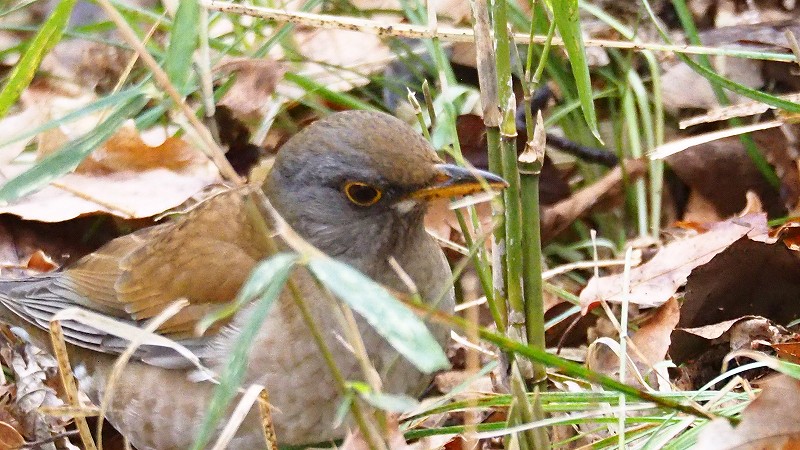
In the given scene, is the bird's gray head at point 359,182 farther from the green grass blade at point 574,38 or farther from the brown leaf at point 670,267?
the brown leaf at point 670,267

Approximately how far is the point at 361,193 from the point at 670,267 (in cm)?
113

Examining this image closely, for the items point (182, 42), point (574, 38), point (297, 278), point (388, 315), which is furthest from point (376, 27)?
point (388, 315)

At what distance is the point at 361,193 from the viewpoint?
3.02 meters

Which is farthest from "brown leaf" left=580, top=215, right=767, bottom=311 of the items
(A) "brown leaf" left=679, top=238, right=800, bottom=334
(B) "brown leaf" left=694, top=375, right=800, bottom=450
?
(B) "brown leaf" left=694, top=375, right=800, bottom=450

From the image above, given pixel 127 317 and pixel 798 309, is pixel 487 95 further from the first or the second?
pixel 127 317

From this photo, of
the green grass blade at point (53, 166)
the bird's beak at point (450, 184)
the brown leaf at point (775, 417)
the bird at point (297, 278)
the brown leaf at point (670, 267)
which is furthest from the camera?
the brown leaf at point (670, 267)

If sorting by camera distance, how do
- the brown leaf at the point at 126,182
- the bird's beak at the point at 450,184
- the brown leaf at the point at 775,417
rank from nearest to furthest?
the brown leaf at the point at 775,417
the bird's beak at the point at 450,184
the brown leaf at the point at 126,182

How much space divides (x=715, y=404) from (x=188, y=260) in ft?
5.25

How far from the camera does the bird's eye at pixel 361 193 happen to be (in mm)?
2996

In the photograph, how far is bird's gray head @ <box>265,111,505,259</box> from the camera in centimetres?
289

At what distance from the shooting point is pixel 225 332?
3.25 m

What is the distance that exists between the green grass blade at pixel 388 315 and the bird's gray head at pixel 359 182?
1105 millimetres

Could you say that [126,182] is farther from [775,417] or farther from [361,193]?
[775,417]

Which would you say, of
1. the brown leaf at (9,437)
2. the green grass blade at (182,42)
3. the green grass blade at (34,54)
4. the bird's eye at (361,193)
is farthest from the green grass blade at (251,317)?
the brown leaf at (9,437)
